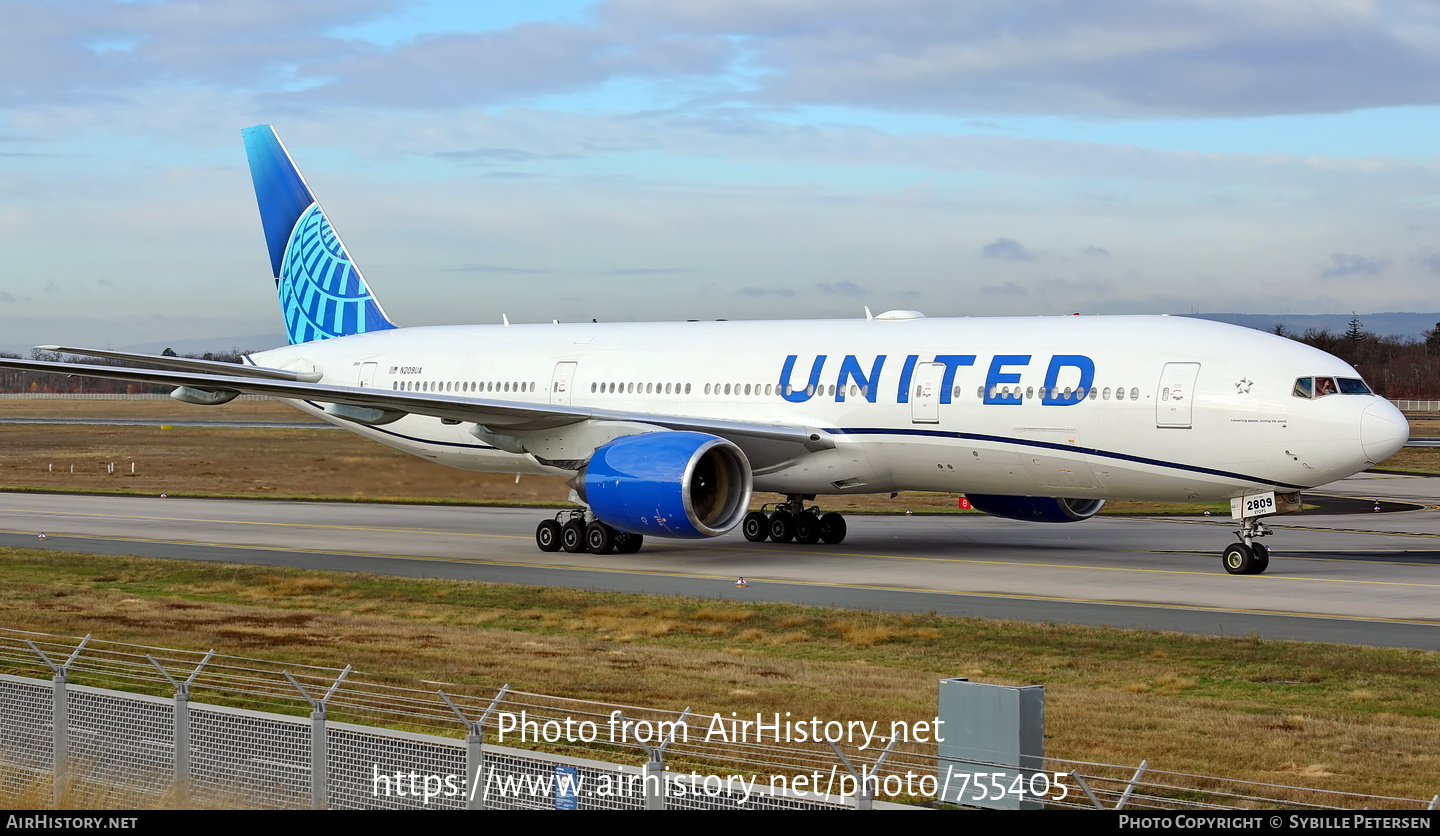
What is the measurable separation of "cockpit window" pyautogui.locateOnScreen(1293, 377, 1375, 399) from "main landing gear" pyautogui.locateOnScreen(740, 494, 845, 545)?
1031cm

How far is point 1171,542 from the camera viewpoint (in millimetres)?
31078

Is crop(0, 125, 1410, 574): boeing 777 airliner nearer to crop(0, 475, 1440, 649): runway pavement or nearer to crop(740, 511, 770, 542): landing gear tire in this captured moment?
crop(740, 511, 770, 542): landing gear tire

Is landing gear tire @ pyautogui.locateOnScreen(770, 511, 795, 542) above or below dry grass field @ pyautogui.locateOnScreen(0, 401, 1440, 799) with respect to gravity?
above

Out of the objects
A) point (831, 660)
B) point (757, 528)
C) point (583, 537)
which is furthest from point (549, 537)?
point (831, 660)

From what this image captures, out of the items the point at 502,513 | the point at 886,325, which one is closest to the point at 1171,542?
the point at 886,325

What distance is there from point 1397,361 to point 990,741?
521 feet

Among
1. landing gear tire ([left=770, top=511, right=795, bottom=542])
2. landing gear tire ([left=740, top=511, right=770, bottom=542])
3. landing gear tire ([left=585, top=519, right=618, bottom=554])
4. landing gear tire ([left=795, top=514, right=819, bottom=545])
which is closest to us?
landing gear tire ([left=585, top=519, right=618, bottom=554])

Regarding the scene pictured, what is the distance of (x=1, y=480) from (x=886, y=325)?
125 feet

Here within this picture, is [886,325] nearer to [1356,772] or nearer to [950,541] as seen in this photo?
[950,541]

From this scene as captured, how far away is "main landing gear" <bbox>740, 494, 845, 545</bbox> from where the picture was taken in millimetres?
31344

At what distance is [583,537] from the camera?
29625mm

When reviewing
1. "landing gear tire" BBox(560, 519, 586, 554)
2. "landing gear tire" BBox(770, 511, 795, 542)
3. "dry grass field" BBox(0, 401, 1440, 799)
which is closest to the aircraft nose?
"dry grass field" BBox(0, 401, 1440, 799)

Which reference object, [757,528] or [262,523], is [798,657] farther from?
[262,523]

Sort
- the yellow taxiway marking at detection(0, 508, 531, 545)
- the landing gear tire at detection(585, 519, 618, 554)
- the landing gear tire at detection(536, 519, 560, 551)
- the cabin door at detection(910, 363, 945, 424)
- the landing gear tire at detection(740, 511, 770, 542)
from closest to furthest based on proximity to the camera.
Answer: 1. the cabin door at detection(910, 363, 945, 424)
2. the landing gear tire at detection(585, 519, 618, 554)
3. the landing gear tire at detection(536, 519, 560, 551)
4. the landing gear tire at detection(740, 511, 770, 542)
5. the yellow taxiway marking at detection(0, 508, 531, 545)
